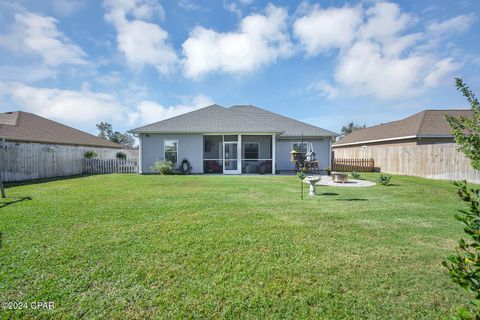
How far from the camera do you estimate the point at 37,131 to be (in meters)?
18.7

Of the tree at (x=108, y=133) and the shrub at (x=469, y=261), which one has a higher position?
the tree at (x=108, y=133)

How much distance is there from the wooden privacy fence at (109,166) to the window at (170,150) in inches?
112

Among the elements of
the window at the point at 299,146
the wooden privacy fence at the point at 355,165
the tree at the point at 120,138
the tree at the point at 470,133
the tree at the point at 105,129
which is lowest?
the wooden privacy fence at the point at 355,165

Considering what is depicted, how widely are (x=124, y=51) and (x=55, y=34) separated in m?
2.85

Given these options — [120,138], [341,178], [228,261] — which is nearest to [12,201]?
[228,261]

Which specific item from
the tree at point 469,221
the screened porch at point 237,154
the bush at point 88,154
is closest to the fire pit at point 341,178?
the screened porch at point 237,154

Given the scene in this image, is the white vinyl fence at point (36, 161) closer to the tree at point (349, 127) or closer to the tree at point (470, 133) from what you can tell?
the tree at point (470, 133)

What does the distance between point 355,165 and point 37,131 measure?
26.8m

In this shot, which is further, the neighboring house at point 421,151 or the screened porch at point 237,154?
the screened porch at point 237,154

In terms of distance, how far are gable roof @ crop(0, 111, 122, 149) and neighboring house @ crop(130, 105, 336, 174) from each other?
803cm

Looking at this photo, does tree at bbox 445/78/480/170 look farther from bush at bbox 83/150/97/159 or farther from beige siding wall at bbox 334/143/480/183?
bush at bbox 83/150/97/159

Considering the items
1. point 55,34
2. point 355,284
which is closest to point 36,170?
point 55,34

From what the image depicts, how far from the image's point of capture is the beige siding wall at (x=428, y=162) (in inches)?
481

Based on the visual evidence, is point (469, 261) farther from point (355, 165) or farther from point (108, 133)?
point (108, 133)
